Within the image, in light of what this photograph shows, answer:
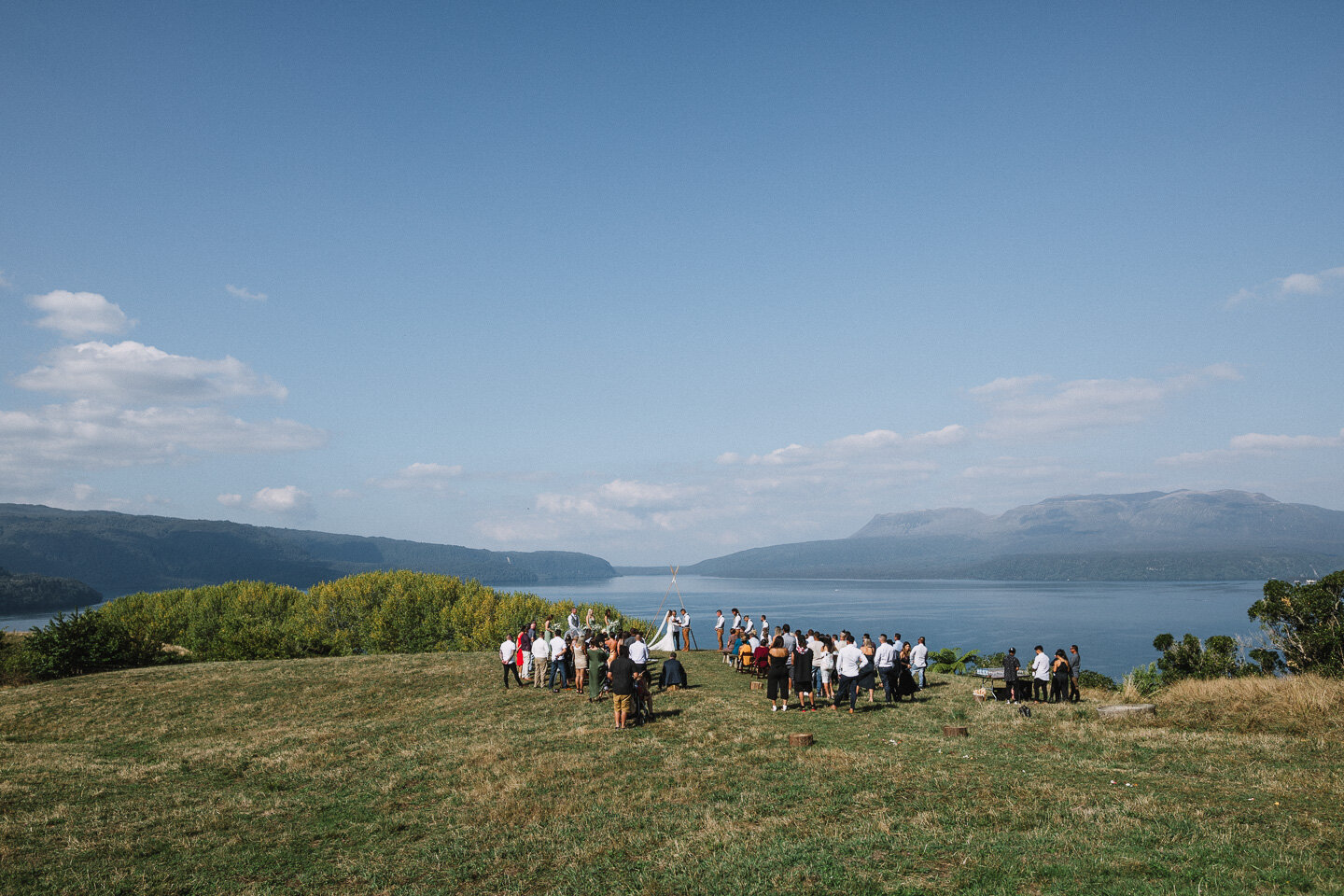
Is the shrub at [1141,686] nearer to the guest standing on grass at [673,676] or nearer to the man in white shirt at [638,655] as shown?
the guest standing on grass at [673,676]

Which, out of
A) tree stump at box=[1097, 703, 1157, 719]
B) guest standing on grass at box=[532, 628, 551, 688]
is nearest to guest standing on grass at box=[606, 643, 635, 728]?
guest standing on grass at box=[532, 628, 551, 688]

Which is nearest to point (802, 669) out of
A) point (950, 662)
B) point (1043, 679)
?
point (1043, 679)

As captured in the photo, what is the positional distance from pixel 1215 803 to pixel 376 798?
16372 mm

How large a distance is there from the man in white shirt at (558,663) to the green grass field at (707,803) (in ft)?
9.64

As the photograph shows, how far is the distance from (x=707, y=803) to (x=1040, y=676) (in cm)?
1553

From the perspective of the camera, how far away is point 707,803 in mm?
13344

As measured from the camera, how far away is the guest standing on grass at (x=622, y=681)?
1975 centimetres

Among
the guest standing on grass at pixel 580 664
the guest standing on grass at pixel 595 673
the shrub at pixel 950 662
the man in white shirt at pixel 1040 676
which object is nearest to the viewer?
the man in white shirt at pixel 1040 676

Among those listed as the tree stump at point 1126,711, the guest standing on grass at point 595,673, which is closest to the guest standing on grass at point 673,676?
the guest standing on grass at point 595,673

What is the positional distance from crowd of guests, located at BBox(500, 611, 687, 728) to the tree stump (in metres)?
13.2

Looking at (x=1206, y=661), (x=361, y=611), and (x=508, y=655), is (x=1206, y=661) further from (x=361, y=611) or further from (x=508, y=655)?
Answer: (x=361, y=611)

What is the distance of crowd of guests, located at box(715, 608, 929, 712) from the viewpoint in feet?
71.7

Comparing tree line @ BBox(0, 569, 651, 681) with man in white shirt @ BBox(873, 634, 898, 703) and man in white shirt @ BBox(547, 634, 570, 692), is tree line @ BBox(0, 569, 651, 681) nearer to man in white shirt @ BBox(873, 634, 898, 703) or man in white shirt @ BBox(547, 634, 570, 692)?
man in white shirt @ BBox(547, 634, 570, 692)

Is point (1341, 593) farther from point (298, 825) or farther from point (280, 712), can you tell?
point (280, 712)
